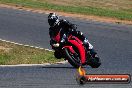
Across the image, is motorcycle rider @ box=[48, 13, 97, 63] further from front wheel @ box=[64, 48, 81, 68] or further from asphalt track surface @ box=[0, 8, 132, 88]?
asphalt track surface @ box=[0, 8, 132, 88]

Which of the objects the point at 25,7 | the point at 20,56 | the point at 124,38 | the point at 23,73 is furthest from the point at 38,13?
the point at 20,56

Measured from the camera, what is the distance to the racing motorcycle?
678 centimetres

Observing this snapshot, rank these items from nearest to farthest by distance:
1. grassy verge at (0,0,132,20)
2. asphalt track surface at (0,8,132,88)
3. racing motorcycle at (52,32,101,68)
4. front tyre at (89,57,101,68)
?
1. racing motorcycle at (52,32,101,68)
2. front tyre at (89,57,101,68)
3. asphalt track surface at (0,8,132,88)
4. grassy verge at (0,0,132,20)

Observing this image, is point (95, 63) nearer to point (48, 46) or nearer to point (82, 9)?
point (48, 46)

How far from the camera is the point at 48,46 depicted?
33.7 m

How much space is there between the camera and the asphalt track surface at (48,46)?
2132 cm

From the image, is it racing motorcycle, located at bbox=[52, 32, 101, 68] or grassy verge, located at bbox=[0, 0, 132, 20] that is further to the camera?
grassy verge, located at bbox=[0, 0, 132, 20]

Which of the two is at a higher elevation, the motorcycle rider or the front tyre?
the motorcycle rider

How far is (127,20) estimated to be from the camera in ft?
218

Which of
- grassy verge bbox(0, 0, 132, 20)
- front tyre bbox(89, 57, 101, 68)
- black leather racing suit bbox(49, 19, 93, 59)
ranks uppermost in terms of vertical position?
black leather racing suit bbox(49, 19, 93, 59)

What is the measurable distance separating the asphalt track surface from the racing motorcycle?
9.18 metres

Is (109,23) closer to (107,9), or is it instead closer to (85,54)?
(107,9)

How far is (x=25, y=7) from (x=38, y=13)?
6421 mm

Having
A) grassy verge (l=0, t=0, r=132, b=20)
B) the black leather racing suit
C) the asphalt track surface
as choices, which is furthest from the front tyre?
grassy verge (l=0, t=0, r=132, b=20)
